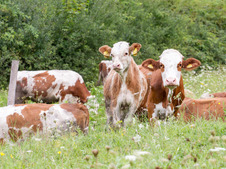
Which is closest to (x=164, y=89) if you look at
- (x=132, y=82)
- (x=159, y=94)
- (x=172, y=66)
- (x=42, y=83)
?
(x=159, y=94)

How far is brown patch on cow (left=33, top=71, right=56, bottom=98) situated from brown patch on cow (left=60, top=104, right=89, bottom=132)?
455cm

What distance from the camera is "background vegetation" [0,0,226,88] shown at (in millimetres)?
14789

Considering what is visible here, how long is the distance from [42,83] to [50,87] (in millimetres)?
269

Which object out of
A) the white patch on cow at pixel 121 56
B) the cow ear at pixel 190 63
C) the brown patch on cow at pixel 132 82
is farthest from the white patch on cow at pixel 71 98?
the cow ear at pixel 190 63

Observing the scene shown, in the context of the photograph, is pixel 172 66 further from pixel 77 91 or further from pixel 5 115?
pixel 77 91

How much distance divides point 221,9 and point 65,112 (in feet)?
84.6

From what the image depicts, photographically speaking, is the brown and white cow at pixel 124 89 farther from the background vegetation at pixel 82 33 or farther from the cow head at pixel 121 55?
the background vegetation at pixel 82 33

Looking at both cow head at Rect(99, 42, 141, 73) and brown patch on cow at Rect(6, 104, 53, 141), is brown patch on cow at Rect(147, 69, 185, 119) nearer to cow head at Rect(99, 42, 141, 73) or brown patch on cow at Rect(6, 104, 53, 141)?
cow head at Rect(99, 42, 141, 73)

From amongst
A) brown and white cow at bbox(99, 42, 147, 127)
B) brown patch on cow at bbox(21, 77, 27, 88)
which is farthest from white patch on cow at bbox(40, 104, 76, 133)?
brown patch on cow at bbox(21, 77, 27, 88)

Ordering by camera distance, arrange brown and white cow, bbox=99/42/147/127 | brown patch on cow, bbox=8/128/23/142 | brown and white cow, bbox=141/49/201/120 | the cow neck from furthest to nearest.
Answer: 1. the cow neck
2. brown and white cow, bbox=99/42/147/127
3. brown and white cow, bbox=141/49/201/120
4. brown patch on cow, bbox=8/128/23/142

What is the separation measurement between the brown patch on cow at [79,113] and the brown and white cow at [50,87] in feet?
14.1

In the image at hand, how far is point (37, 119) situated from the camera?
6.09 m

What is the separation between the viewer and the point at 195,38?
87.8ft

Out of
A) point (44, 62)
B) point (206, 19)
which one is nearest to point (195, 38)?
point (206, 19)
